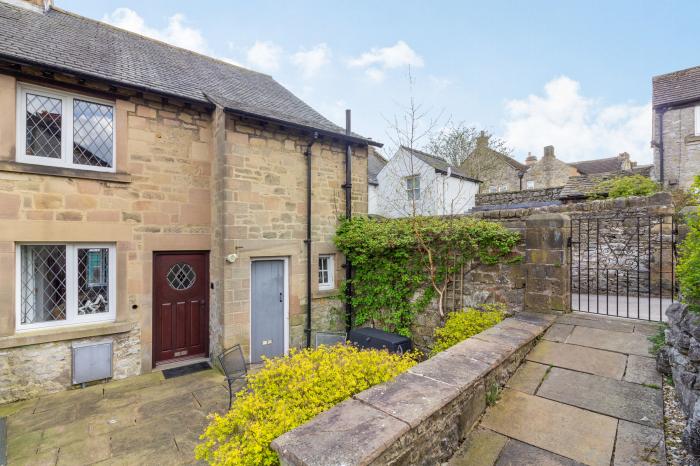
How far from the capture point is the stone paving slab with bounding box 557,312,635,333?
13.3 feet

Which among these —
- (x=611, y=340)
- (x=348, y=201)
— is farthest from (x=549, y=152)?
(x=611, y=340)

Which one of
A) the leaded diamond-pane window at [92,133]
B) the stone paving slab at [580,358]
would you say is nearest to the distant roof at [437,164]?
the leaded diamond-pane window at [92,133]

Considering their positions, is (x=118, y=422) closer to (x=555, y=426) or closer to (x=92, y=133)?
(x=92, y=133)

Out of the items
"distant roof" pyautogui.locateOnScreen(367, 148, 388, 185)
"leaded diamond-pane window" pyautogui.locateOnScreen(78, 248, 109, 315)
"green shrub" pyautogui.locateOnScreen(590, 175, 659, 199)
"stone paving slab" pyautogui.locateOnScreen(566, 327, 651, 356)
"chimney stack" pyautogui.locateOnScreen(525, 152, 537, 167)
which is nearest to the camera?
"stone paving slab" pyautogui.locateOnScreen(566, 327, 651, 356)

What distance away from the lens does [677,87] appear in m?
13.9

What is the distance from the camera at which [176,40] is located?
9.22 metres

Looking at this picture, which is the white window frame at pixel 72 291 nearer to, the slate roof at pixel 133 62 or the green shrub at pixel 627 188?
the slate roof at pixel 133 62

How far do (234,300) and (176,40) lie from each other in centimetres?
835

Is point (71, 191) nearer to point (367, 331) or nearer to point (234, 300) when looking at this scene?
point (234, 300)

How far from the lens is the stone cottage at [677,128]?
13.1 metres

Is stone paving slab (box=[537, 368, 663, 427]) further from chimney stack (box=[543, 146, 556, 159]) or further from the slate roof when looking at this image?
chimney stack (box=[543, 146, 556, 159])

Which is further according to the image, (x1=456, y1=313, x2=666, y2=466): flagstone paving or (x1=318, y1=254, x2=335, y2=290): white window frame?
(x1=318, y1=254, x2=335, y2=290): white window frame

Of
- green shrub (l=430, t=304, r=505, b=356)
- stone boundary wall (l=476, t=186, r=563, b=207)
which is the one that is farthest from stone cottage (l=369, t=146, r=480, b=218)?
green shrub (l=430, t=304, r=505, b=356)

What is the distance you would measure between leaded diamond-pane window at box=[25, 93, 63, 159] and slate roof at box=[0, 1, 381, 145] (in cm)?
67
